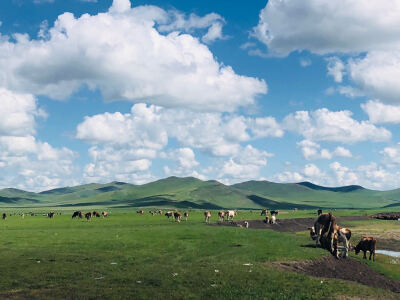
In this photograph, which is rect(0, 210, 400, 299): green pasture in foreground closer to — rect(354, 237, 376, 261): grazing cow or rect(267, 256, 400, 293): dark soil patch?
rect(267, 256, 400, 293): dark soil patch

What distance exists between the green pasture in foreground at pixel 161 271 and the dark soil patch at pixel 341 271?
51.8 inches

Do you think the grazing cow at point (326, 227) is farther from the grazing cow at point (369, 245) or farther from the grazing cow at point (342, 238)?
the grazing cow at point (369, 245)

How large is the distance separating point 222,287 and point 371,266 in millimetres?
22104

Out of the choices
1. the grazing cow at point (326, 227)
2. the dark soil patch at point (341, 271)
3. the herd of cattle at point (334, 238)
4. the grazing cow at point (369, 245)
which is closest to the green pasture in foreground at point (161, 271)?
the dark soil patch at point (341, 271)

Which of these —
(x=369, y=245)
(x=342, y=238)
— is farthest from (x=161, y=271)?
(x=369, y=245)

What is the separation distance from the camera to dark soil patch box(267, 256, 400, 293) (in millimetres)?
33344

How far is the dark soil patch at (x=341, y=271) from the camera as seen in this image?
3334 centimetres

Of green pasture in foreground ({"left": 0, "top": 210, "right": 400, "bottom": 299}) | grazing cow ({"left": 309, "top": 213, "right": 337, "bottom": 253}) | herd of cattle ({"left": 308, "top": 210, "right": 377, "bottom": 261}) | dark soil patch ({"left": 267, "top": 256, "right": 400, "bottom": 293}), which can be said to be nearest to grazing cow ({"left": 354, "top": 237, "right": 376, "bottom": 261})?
herd of cattle ({"left": 308, "top": 210, "right": 377, "bottom": 261})

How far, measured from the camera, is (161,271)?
97.3 ft

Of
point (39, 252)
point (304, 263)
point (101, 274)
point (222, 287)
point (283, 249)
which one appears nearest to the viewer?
point (222, 287)

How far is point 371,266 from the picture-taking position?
39.8 metres

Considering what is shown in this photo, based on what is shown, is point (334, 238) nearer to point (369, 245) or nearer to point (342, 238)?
point (342, 238)

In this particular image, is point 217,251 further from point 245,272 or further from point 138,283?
point 138,283

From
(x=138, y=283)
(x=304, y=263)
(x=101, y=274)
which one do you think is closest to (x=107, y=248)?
(x=101, y=274)
